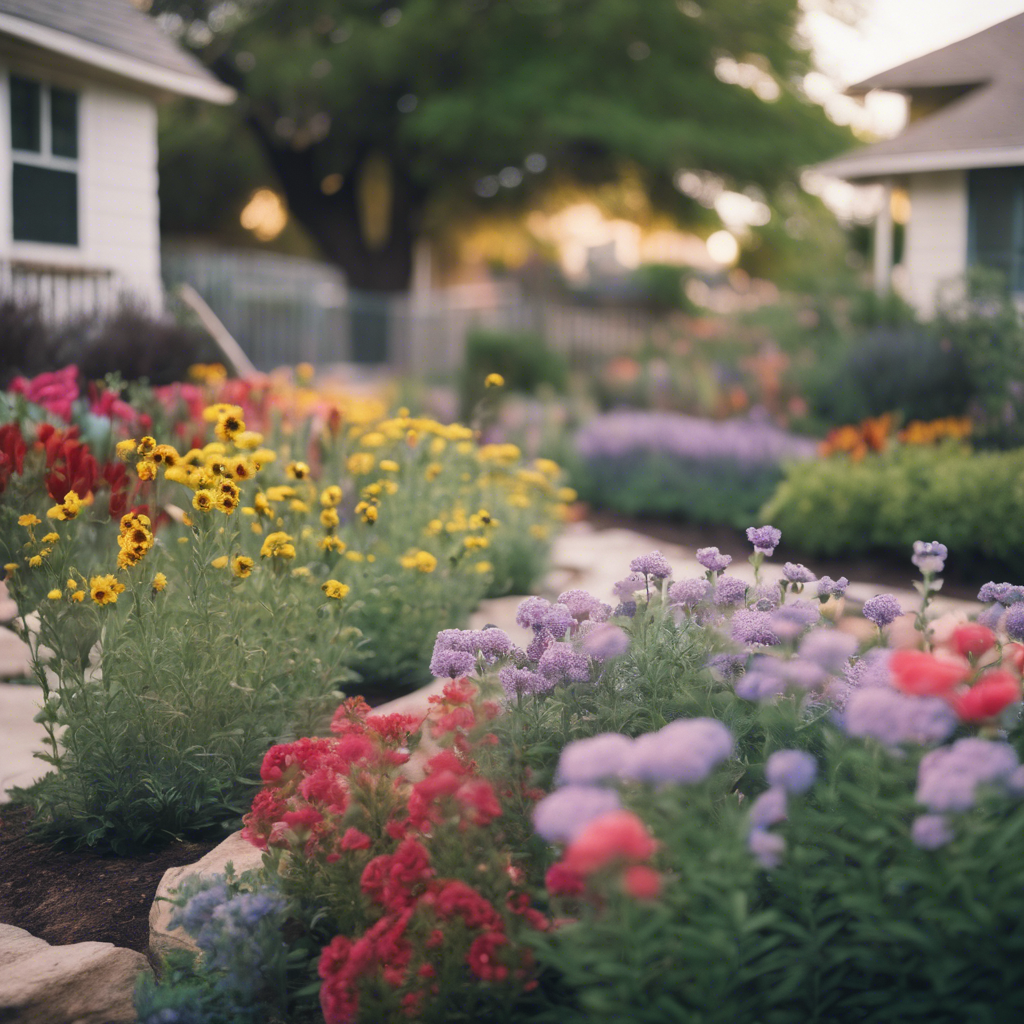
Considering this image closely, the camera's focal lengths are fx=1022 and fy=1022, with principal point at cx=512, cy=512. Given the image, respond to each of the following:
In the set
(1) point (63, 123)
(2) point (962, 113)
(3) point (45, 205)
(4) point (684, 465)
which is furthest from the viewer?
(2) point (962, 113)

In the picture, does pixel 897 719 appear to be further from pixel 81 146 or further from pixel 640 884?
pixel 81 146

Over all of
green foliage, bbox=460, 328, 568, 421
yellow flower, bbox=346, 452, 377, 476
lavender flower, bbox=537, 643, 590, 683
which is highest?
green foliage, bbox=460, 328, 568, 421

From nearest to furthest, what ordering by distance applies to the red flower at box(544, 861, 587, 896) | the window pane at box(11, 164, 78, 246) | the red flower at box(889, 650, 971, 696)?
the red flower at box(889, 650, 971, 696) < the red flower at box(544, 861, 587, 896) < the window pane at box(11, 164, 78, 246)

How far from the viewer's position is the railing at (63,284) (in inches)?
351

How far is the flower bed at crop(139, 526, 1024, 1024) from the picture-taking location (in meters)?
1.59

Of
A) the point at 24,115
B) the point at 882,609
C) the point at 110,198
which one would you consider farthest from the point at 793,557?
the point at 24,115

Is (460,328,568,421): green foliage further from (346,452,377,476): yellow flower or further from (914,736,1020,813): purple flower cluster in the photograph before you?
(914,736,1020,813): purple flower cluster

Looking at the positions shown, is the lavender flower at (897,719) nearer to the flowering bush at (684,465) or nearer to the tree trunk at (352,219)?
the flowering bush at (684,465)

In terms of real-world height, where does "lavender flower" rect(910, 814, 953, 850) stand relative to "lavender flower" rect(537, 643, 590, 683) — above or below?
below

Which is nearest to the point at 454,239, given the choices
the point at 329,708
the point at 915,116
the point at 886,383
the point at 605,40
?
the point at 605,40

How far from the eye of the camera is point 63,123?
980 centimetres

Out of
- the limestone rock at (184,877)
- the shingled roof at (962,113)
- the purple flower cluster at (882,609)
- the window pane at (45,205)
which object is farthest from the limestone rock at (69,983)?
the shingled roof at (962,113)

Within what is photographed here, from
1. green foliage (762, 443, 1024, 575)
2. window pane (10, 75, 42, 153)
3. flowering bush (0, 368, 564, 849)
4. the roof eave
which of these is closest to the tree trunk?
the roof eave

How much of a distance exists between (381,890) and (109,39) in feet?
32.4
